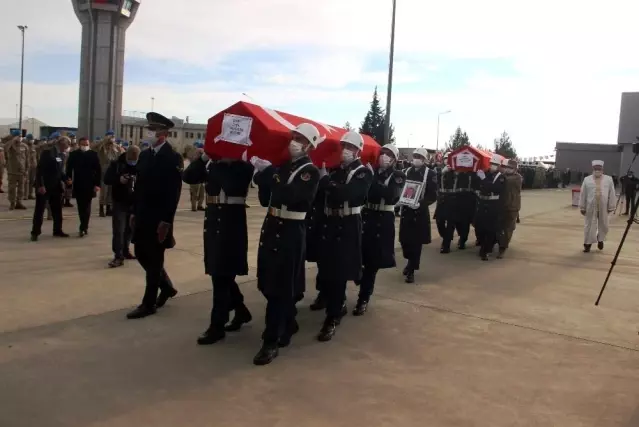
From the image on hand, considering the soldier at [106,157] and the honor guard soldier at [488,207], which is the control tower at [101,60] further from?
the honor guard soldier at [488,207]

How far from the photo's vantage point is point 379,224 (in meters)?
6.47

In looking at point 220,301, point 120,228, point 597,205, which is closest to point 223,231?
point 220,301

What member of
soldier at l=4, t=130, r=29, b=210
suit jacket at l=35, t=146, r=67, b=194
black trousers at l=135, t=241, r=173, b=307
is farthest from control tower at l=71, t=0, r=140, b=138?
black trousers at l=135, t=241, r=173, b=307

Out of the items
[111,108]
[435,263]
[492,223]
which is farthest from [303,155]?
[111,108]

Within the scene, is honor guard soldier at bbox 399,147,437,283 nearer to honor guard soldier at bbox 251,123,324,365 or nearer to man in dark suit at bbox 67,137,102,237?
honor guard soldier at bbox 251,123,324,365

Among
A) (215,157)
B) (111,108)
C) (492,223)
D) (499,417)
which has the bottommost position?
(499,417)

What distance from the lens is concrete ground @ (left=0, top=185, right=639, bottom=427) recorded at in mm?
3842

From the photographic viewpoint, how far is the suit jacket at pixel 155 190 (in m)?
5.70

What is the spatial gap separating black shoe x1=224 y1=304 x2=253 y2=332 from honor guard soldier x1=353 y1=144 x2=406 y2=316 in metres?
1.30

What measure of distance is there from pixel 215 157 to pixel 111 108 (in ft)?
135

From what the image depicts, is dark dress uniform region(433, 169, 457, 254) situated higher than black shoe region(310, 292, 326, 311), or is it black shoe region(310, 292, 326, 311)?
dark dress uniform region(433, 169, 457, 254)

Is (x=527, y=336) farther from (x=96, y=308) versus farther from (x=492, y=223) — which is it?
(x=492, y=223)

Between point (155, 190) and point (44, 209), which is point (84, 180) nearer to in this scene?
point (44, 209)

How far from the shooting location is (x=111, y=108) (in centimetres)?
4297
